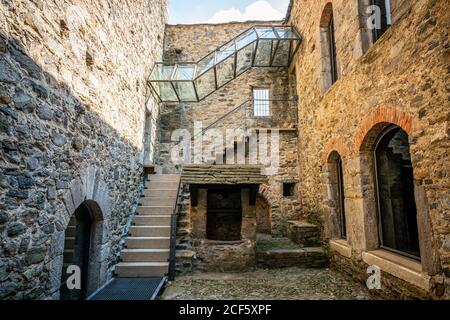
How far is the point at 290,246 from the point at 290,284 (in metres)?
1.73

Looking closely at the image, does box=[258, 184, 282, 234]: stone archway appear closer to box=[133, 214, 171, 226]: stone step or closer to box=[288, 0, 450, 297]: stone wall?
box=[288, 0, 450, 297]: stone wall

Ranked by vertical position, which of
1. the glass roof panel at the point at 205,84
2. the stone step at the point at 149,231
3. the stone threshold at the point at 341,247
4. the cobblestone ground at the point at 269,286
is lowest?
the cobblestone ground at the point at 269,286

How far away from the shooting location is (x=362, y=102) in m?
4.30

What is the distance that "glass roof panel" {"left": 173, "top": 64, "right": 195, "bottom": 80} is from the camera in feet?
25.9

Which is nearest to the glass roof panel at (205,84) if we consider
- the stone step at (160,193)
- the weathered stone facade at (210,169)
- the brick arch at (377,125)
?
the weathered stone facade at (210,169)

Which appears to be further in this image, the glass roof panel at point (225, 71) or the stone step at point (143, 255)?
the glass roof panel at point (225, 71)

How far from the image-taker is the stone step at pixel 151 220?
5.89 m

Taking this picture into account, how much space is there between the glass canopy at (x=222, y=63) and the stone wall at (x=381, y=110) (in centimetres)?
150

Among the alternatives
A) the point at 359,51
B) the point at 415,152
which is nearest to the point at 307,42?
the point at 359,51

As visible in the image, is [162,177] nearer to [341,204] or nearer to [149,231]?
[149,231]

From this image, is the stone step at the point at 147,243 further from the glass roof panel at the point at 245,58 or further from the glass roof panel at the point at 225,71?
the glass roof panel at the point at 245,58

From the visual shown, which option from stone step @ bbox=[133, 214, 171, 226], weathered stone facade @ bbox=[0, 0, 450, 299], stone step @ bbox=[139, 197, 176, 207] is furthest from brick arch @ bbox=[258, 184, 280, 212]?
stone step @ bbox=[133, 214, 171, 226]

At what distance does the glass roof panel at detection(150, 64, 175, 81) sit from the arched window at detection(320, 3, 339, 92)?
4573 millimetres
